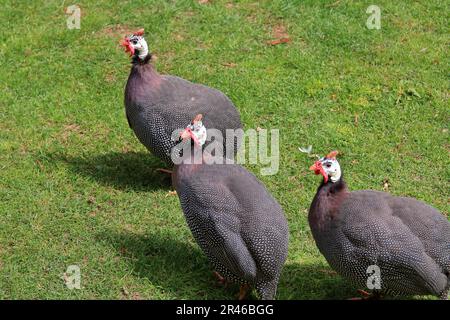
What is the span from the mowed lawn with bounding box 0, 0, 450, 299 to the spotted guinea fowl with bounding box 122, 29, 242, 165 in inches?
16.7

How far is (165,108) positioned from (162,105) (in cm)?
3

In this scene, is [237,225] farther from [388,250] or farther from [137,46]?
[137,46]

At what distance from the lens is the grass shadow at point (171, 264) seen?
4.82 m

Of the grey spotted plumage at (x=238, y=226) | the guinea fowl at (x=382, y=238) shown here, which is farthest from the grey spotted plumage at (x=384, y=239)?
the grey spotted plumage at (x=238, y=226)

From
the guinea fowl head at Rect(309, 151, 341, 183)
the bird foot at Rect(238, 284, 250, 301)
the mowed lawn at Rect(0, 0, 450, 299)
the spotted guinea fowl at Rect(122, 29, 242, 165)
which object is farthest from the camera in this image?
the spotted guinea fowl at Rect(122, 29, 242, 165)

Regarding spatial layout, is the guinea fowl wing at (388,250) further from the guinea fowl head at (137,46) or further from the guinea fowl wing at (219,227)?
the guinea fowl head at (137,46)

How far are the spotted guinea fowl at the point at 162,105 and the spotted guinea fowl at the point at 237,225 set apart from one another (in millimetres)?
850

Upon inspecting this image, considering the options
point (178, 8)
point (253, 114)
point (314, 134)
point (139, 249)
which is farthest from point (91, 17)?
point (139, 249)

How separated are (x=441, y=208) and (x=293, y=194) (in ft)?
3.44

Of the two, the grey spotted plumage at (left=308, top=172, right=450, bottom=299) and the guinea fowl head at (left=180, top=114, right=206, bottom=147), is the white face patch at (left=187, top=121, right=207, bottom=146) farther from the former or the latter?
the grey spotted plumage at (left=308, top=172, right=450, bottom=299)

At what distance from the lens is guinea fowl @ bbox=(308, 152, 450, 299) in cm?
439

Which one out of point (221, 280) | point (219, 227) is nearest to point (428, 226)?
point (219, 227)

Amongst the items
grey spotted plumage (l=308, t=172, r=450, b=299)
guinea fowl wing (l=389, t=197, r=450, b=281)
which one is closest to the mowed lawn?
grey spotted plumage (l=308, t=172, r=450, b=299)

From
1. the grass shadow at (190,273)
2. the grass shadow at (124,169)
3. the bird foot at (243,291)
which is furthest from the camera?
the grass shadow at (124,169)
